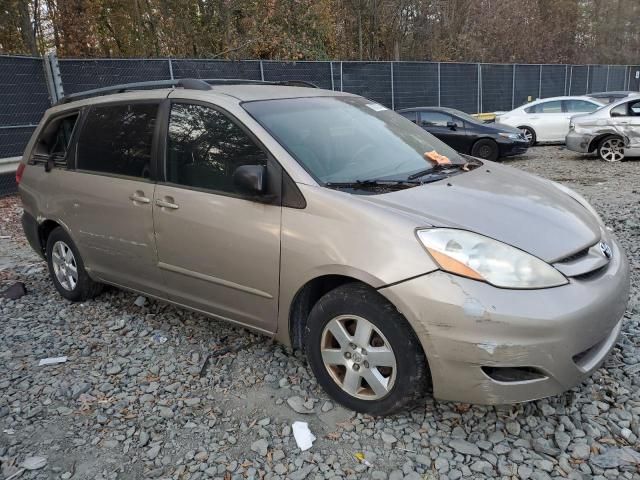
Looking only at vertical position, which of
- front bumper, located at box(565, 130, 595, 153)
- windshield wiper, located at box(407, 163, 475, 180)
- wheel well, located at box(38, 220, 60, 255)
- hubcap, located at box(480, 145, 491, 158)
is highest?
windshield wiper, located at box(407, 163, 475, 180)

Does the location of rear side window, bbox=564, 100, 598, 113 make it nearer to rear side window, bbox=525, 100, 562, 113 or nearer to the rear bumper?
rear side window, bbox=525, 100, 562, 113

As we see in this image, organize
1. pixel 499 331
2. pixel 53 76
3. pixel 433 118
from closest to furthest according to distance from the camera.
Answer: pixel 499 331 < pixel 53 76 < pixel 433 118

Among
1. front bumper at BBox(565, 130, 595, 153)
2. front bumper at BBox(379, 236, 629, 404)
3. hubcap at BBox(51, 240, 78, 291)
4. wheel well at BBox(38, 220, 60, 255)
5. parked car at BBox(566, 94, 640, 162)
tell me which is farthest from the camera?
front bumper at BBox(565, 130, 595, 153)

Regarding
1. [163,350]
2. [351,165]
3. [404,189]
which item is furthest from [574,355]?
[163,350]

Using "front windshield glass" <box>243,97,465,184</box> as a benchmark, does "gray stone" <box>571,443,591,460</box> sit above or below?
below

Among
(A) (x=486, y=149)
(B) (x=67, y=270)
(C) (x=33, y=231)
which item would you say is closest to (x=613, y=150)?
(A) (x=486, y=149)

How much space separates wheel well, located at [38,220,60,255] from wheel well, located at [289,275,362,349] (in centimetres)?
266

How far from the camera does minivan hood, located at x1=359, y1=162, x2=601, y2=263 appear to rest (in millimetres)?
2627

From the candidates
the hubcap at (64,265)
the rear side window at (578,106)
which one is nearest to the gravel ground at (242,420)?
the hubcap at (64,265)

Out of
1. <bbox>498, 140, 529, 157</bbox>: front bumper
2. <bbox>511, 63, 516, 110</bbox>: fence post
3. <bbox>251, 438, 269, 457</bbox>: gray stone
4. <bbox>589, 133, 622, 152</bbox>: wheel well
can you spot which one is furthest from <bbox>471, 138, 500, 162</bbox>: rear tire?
<bbox>251, 438, 269, 457</bbox>: gray stone

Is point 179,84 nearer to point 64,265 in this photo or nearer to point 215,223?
point 215,223

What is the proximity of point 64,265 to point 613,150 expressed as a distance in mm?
11232

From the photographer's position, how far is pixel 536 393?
2.46 metres

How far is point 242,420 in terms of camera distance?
114 inches
